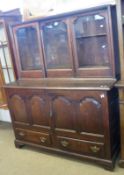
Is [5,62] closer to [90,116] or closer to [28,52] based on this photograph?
[28,52]

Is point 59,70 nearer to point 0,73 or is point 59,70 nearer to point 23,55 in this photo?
point 23,55

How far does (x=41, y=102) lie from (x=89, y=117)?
24.1 inches

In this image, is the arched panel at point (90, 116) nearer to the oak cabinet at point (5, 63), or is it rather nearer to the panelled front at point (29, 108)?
the panelled front at point (29, 108)

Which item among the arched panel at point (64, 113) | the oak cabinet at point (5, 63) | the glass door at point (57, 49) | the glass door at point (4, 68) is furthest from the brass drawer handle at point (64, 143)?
the glass door at point (4, 68)

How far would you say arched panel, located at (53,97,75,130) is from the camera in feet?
7.23

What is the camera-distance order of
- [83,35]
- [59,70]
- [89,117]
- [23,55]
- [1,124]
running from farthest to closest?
1. [1,124]
2. [23,55]
3. [59,70]
4. [83,35]
5. [89,117]

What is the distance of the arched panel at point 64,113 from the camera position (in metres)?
2.20

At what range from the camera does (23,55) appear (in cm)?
277

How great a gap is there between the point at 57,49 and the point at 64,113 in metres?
0.81

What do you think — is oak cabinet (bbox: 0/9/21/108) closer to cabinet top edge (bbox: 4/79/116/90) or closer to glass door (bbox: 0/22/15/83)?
glass door (bbox: 0/22/15/83)

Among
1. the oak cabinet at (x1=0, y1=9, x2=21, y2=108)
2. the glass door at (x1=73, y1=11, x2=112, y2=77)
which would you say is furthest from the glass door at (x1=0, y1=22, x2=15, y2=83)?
the glass door at (x1=73, y1=11, x2=112, y2=77)

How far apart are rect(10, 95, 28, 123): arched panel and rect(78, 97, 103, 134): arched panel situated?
79cm

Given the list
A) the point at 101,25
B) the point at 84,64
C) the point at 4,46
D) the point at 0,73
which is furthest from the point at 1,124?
the point at 101,25

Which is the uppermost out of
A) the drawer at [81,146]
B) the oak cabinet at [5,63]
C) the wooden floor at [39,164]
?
the oak cabinet at [5,63]
